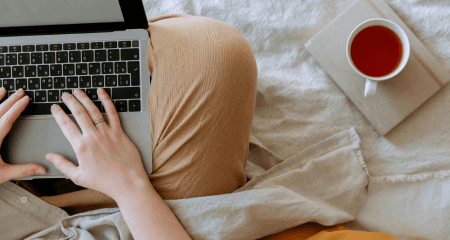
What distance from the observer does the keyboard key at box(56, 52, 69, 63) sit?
50 cm

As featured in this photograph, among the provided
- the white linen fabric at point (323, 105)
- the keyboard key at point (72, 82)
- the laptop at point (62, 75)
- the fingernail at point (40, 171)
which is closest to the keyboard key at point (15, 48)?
the laptop at point (62, 75)

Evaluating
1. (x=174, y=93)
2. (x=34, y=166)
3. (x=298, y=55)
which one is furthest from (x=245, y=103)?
(x=34, y=166)

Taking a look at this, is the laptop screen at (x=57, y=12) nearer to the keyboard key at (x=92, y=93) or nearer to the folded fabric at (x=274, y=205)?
the keyboard key at (x=92, y=93)

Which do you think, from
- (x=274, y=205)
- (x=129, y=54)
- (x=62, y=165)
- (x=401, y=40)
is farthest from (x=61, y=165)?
(x=401, y=40)

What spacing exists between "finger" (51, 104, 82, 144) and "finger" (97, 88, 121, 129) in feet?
0.19

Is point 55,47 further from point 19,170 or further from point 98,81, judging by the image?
point 19,170

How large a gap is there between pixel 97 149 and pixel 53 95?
121mm

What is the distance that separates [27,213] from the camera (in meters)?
0.55

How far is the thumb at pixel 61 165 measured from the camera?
1.59ft

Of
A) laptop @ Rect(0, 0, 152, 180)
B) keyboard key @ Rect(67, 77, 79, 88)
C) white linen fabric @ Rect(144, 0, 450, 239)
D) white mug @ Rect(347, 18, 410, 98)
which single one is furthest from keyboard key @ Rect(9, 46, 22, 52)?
white mug @ Rect(347, 18, 410, 98)

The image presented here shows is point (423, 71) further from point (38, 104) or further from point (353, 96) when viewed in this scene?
point (38, 104)

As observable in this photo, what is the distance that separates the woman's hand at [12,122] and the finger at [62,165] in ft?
0.09

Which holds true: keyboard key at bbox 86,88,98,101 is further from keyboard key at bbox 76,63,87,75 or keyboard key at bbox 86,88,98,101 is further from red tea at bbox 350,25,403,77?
red tea at bbox 350,25,403,77

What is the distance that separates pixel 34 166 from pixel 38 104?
105mm
